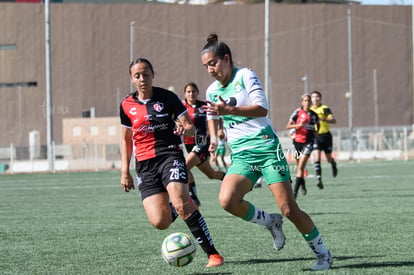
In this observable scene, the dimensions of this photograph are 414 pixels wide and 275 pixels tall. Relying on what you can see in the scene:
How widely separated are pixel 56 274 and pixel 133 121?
65.3 inches

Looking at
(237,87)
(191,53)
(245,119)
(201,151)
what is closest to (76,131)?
(191,53)

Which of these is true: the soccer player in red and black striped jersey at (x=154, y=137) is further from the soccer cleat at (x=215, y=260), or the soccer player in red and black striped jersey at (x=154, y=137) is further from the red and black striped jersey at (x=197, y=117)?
the red and black striped jersey at (x=197, y=117)

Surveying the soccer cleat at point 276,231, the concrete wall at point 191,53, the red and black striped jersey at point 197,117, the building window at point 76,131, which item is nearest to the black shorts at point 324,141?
the red and black striped jersey at point 197,117

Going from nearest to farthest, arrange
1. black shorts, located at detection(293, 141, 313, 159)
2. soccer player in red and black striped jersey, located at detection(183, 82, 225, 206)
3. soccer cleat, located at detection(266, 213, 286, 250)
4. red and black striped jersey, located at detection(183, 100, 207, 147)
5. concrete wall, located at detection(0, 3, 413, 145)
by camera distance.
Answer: soccer cleat, located at detection(266, 213, 286, 250) → soccer player in red and black striped jersey, located at detection(183, 82, 225, 206) → red and black striped jersey, located at detection(183, 100, 207, 147) → black shorts, located at detection(293, 141, 313, 159) → concrete wall, located at detection(0, 3, 413, 145)

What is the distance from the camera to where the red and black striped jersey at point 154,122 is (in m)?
8.27

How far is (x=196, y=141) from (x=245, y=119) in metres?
7.17

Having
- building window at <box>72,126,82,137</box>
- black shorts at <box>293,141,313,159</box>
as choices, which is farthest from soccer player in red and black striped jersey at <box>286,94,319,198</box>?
building window at <box>72,126,82,137</box>

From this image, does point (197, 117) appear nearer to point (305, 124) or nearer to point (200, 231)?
point (305, 124)

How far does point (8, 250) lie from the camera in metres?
9.66

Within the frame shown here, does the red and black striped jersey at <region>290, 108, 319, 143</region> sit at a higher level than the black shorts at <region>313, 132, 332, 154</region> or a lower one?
higher

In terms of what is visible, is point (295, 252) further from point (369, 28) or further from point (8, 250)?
point (369, 28)

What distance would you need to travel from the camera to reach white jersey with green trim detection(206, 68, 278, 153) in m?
7.58

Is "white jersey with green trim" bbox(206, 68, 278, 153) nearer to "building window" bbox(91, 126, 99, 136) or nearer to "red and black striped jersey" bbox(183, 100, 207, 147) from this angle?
"red and black striped jersey" bbox(183, 100, 207, 147)

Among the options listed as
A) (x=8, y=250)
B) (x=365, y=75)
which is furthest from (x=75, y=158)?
(x=365, y=75)
